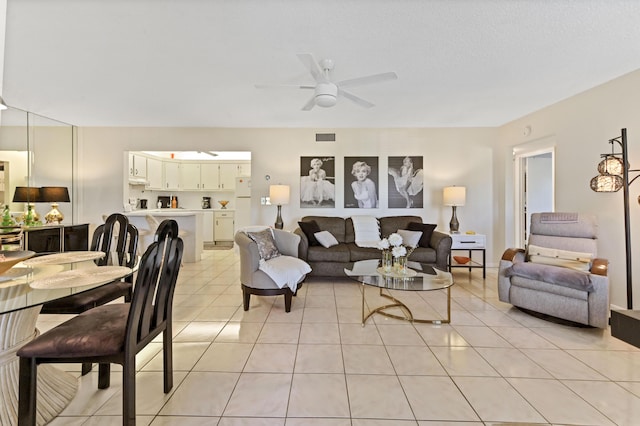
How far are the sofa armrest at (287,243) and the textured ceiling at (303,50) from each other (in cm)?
180

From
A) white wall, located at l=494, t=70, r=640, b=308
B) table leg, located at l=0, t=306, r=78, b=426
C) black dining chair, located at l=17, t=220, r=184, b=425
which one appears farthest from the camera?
white wall, located at l=494, t=70, r=640, b=308

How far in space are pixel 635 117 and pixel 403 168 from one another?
2.89 meters

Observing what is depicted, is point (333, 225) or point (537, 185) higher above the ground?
point (537, 185)

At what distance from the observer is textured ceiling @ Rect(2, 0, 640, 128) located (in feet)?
6.86

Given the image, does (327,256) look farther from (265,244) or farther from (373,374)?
(373,374)

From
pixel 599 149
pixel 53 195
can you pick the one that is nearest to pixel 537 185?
pixel 599 149

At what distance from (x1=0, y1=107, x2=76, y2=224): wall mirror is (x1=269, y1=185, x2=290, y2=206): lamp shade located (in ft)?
12.2

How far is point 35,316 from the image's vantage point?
66.1 inches

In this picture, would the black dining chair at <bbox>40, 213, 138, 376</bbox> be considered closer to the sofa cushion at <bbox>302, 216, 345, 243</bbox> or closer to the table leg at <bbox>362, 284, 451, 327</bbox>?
the table leg at <bbox>362, 284, 451, 327</bbox>

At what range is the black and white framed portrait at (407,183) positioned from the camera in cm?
529

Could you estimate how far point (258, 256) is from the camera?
3.10 metres

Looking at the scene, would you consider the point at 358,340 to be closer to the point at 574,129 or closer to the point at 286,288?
the point at 286,288

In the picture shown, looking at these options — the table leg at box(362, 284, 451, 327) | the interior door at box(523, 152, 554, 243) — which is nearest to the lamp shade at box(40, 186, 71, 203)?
the table leg at box(362, 284, 451, 327)

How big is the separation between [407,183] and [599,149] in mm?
2548
